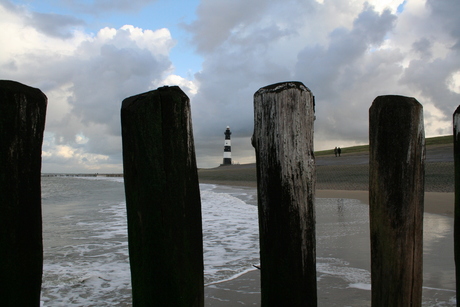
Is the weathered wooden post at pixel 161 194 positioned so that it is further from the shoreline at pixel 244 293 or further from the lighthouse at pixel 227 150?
the lighthouse at pixel 227 150

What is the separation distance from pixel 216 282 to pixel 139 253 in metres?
2.33

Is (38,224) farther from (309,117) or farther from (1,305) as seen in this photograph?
(309,117)

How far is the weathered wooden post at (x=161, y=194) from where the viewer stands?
6.92ft

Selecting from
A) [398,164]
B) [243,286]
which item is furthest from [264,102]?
[243,286]

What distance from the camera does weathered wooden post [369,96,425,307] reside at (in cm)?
225

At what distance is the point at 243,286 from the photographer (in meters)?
4.12

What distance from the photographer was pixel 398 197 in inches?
89.0

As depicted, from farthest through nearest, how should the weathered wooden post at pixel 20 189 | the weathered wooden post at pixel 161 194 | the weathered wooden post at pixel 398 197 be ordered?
the weathered wooden post at pixel 398 197, the weathered wooden post at pixel 161 194, the weathered wooden post at pixel 20 189

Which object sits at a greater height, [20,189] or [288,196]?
[20,189]

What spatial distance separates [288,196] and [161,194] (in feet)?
2.37

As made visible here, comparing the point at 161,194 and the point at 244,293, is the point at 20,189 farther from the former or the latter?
the point at 244,293

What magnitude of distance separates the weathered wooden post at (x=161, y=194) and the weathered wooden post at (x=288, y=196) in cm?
45

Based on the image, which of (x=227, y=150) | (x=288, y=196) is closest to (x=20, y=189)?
(x=288, y=196)

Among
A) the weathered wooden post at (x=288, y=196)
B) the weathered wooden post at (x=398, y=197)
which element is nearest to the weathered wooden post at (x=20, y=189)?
the weathered wooden post at (x=288, y=196)
